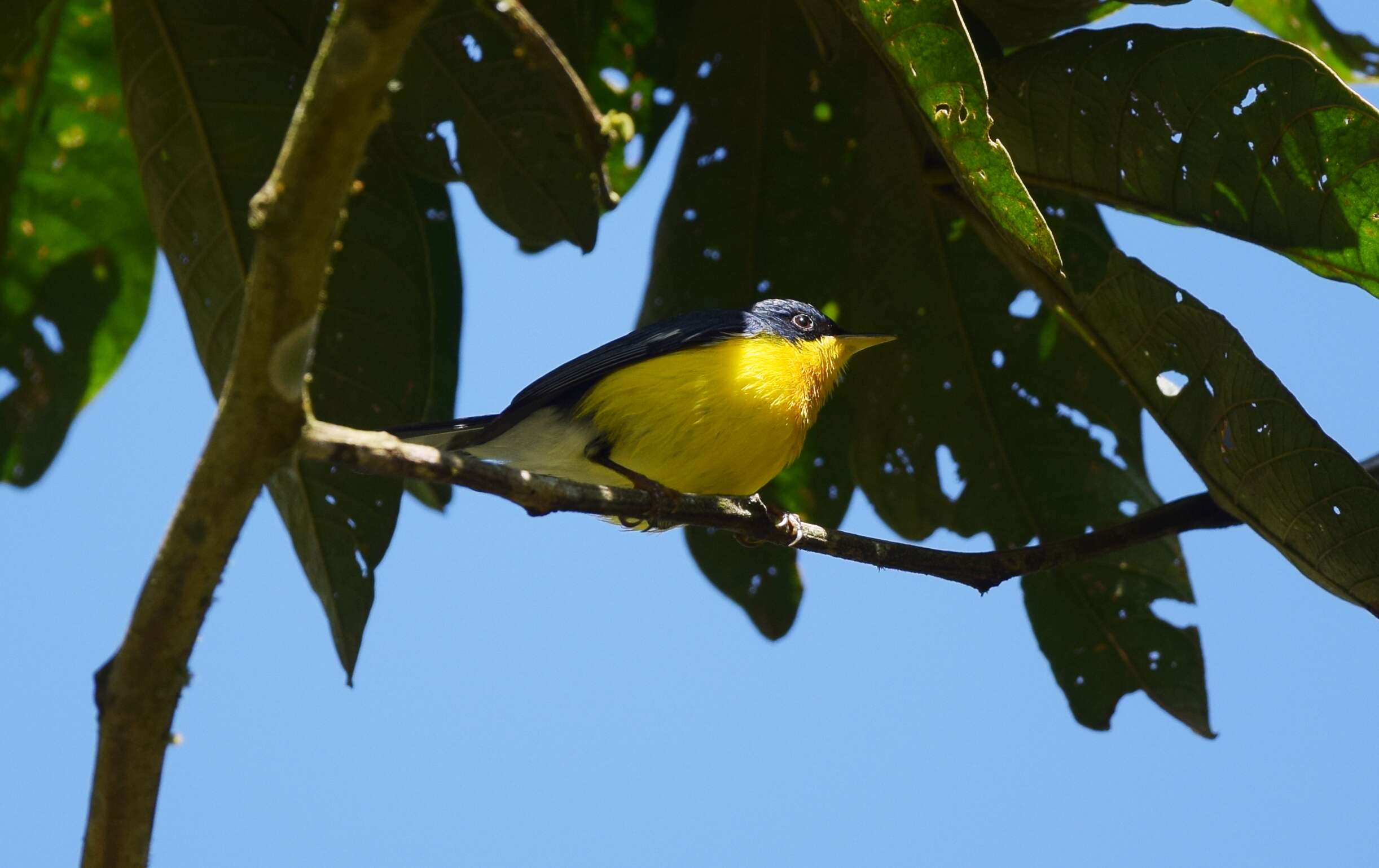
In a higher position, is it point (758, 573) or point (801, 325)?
point (801, 325)

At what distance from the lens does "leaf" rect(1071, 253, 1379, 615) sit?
2791 mm

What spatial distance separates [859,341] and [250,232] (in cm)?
194

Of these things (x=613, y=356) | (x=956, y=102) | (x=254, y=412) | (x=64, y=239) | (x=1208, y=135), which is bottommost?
(x=254, y=412)

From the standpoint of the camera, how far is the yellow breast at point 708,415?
366 centimetres

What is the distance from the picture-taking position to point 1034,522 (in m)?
4.16

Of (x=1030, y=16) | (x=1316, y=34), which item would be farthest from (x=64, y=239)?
(x=1316, y=34)

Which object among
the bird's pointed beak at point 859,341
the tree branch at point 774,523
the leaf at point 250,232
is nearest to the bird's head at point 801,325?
the bird's pointed beak at point 859,341

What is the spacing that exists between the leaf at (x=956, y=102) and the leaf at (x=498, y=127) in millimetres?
1160

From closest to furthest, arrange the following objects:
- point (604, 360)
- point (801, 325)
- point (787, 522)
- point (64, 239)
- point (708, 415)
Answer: point (787, 522), point (708, 415), point (604, 360), point (64, 239), point (801, 325)

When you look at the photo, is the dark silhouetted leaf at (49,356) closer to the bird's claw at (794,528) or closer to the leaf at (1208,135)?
the bird's claw at (794,528)

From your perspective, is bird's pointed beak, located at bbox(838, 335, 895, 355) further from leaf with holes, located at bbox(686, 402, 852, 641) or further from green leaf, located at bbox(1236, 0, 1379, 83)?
green leaf, located at bbox(1236, 0, 1379, 83)

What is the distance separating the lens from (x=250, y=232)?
3475mm

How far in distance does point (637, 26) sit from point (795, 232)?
0.90 meters

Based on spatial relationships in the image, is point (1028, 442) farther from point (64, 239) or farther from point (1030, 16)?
point (64, 239)
